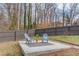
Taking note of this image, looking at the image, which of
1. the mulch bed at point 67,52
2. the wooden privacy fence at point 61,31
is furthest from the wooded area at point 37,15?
the mulch bed at point 67,52

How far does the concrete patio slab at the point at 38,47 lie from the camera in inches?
98.7

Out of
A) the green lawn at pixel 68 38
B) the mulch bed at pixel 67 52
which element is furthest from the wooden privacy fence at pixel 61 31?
the mulch bed at pixel 67 52

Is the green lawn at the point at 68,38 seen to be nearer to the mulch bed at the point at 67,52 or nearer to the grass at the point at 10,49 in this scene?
the mulch bed at the point at 67,52

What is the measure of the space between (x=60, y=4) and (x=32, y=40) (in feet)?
1.81

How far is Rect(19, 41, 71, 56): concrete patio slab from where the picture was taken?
2508mm

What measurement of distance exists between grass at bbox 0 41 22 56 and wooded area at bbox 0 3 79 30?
0.20 metres

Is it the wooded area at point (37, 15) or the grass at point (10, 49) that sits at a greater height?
the wooded area at point (37, 15)

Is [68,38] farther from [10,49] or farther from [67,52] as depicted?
[10,49]

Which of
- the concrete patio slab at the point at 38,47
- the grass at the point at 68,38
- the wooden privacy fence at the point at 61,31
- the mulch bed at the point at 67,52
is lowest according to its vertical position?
the mulch bed at the point at 67,52

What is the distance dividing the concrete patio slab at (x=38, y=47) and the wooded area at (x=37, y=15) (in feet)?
0.69

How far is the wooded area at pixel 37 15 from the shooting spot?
101 inches

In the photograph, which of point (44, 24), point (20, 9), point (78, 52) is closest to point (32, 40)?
point (44, 24)

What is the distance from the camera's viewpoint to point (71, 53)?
2.54m

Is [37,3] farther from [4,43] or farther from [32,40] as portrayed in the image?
[4,43]
